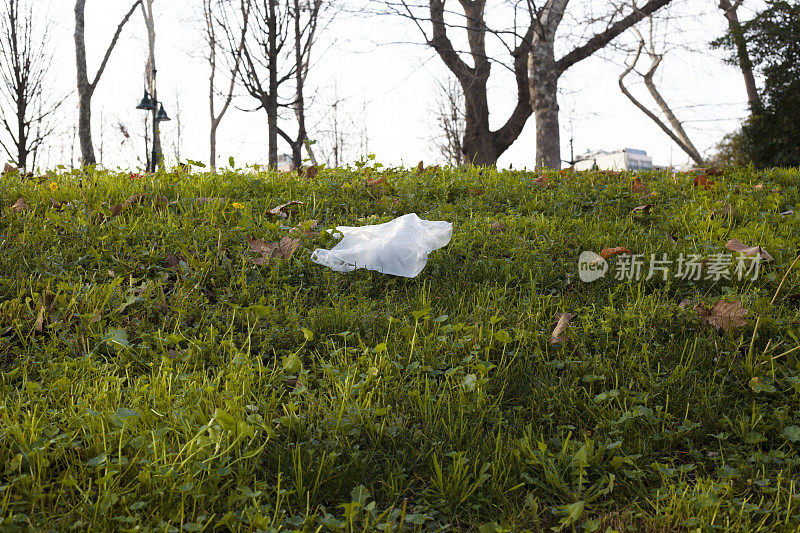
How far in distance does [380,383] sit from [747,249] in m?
2.61

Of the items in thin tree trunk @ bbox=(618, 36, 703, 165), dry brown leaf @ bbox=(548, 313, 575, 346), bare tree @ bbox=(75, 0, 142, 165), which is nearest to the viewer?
dry brown leaf @ bbox=(548, 313, 575, 346)

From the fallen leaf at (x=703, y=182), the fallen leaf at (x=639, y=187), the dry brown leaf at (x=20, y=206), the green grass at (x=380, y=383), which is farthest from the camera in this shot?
the fallen leaf at (x=703, y=182)

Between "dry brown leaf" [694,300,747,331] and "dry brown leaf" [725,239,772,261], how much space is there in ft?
2.43

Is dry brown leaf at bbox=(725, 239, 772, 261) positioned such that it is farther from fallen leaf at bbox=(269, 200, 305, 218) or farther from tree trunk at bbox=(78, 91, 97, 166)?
tree trunk at bbox=(78, 91, 97, 166)

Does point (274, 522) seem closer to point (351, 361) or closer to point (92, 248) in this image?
point (351, 361)

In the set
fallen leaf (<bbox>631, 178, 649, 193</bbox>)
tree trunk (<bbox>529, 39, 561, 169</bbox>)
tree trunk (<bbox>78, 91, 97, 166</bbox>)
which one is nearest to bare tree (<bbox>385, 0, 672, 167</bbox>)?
tree trunk (<bbox>529, 39, 561, 169</bbox>)

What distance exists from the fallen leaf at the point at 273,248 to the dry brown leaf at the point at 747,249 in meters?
2.77

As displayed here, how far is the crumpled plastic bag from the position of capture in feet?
11.6

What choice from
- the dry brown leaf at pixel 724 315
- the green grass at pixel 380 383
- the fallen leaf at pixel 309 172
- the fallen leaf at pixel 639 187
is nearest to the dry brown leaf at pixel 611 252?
the green grass at pixel 380 383

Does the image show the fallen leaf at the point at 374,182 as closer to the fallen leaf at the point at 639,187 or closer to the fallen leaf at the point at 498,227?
the fallen leaf at the point at 498,227

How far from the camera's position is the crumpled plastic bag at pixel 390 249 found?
3529 mm

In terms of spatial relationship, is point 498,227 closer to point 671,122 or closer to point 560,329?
point 560,329

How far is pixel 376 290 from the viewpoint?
3.46 meters

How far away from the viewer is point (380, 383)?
2.44 m
